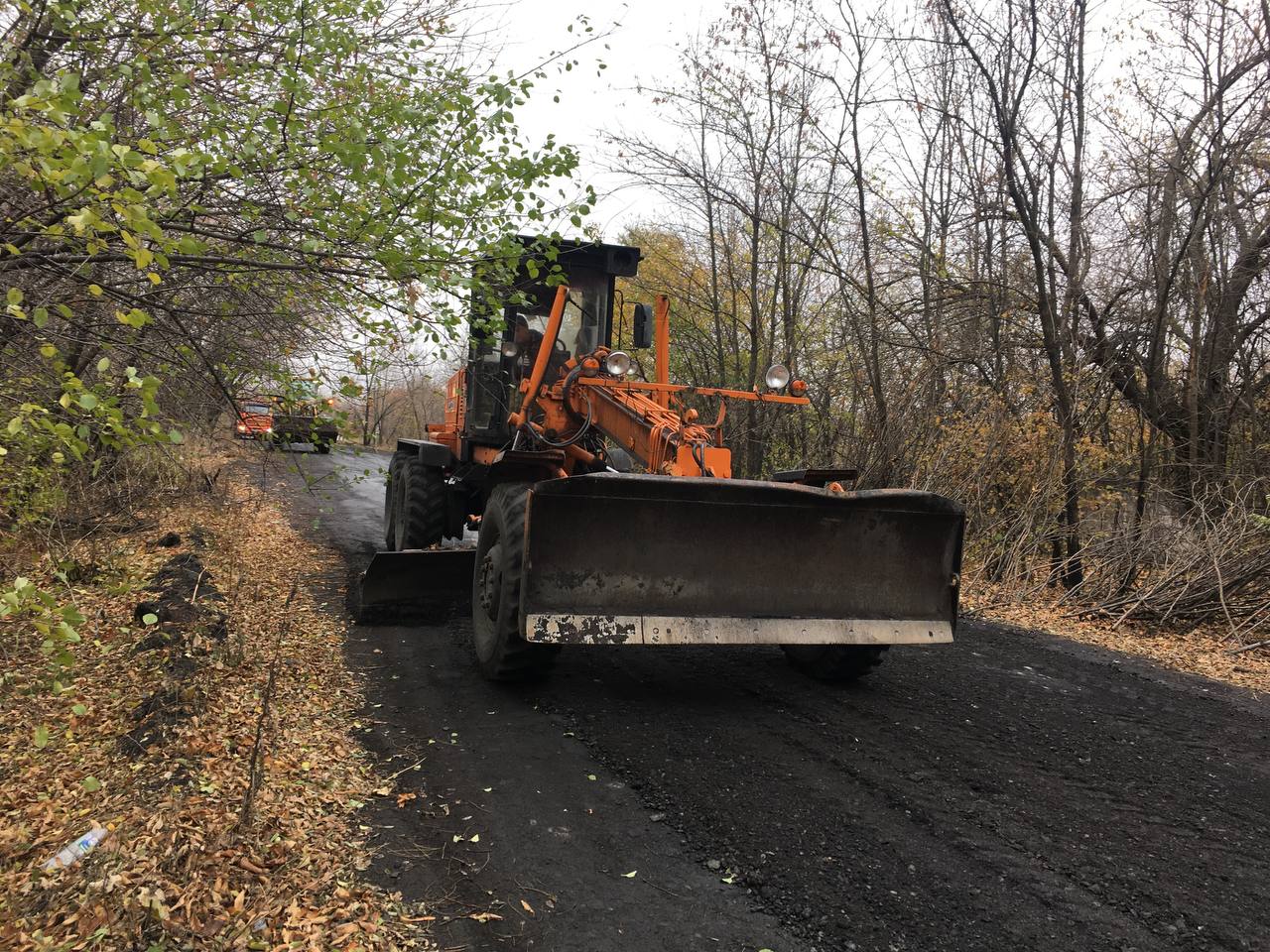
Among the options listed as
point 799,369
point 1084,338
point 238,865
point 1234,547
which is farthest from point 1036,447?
point 238,865

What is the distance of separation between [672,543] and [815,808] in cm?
163

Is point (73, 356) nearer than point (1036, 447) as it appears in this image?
Yes

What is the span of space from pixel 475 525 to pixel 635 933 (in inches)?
231

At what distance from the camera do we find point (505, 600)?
4762mm

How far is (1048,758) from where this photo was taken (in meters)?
4.25

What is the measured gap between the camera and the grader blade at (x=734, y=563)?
446 centimetres

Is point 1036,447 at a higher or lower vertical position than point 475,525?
higher

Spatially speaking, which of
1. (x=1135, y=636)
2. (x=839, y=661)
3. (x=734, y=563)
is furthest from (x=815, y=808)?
(x=1135, y=636)

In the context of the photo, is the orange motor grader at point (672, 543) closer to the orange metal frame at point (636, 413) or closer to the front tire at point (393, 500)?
the orange metal frame at point (636, 413)

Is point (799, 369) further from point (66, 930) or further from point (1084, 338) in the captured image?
point (66, 930)

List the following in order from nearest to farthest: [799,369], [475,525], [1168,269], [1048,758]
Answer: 1. [1048,758]
2. [475,525]
3. [1168,269]
4. [799,369]

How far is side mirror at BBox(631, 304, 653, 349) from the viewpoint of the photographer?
598 centimetres

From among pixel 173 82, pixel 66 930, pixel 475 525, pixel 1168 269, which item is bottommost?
pixel 66 930

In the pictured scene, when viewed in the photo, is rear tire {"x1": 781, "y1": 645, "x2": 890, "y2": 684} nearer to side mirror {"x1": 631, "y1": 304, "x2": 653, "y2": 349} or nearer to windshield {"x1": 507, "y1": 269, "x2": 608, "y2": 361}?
side mirror {"x1": 631, "y1": 304, "x2": 653, "y2": 349}
